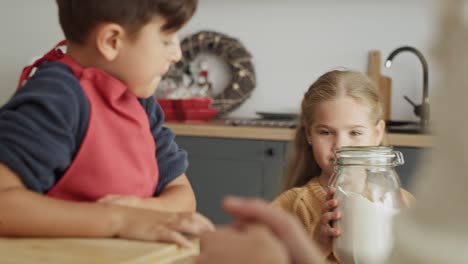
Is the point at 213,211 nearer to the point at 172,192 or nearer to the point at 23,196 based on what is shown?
the point at 172,192

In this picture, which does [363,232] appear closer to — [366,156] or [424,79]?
[366,156]

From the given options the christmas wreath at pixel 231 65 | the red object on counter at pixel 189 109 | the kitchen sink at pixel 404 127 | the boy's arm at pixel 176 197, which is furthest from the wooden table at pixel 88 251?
the christmas wreath at pixel 231 65

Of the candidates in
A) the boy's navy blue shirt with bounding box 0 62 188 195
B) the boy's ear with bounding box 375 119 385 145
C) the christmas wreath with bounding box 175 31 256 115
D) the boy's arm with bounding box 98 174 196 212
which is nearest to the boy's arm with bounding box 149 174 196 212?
the boy's arm with bounding box 98 174 196 212

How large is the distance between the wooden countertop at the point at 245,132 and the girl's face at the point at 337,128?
182 cm

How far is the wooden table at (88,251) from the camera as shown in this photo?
0.85 metres

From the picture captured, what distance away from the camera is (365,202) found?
1.02 metres

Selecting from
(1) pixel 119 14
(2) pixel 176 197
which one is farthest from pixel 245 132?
(1) pixel 119 14

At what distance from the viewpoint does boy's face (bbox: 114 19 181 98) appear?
1206 millimetres

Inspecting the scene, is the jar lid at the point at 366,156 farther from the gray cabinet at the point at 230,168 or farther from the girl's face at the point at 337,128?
the gray cabinet at the point at 230,168

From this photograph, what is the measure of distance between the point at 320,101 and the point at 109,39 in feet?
2.27

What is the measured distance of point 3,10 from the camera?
5.07 metres

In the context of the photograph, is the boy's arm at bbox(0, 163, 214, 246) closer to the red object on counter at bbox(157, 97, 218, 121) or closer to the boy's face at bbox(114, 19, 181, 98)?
the boy's face at bbox(114, 19, 181, 98)

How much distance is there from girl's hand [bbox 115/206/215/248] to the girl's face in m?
→ 0.71

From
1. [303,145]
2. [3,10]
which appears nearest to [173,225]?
[303,145]
